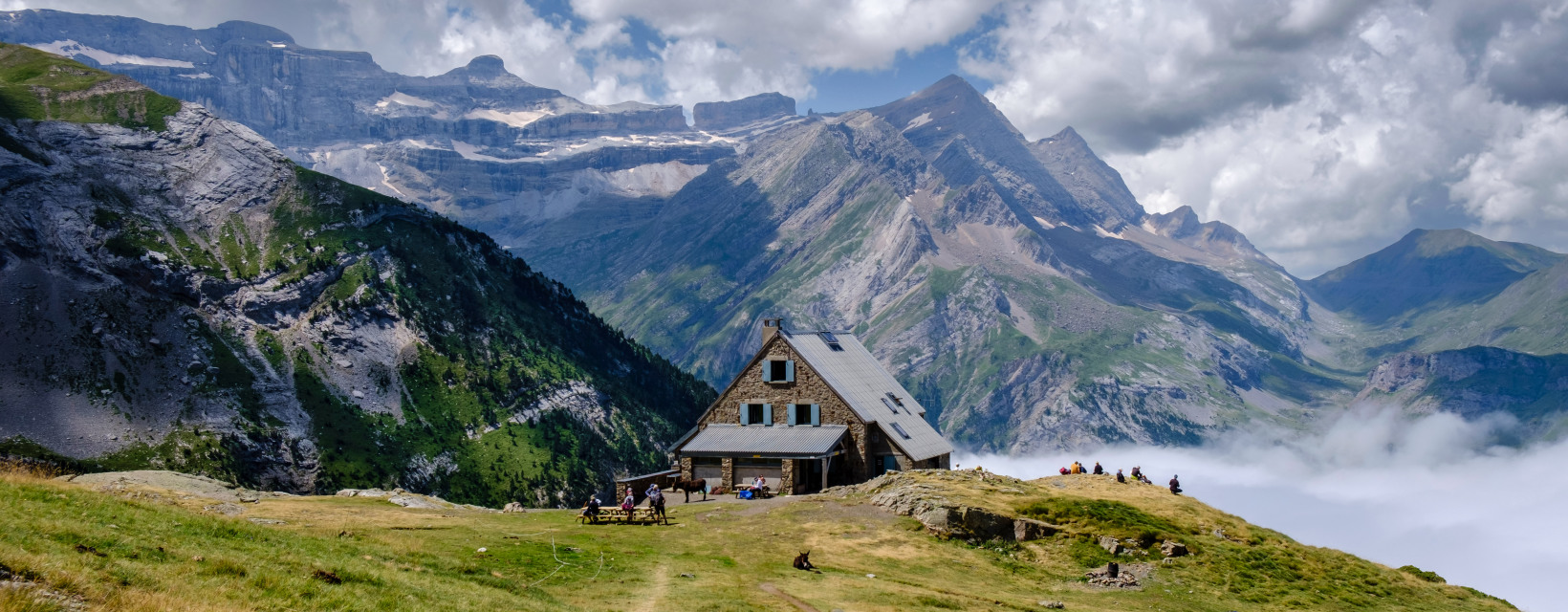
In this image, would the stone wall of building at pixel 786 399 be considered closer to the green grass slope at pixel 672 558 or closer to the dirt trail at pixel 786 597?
the green grass slope at pixel 672 558

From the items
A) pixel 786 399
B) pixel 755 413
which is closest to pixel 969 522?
pixel 786 399

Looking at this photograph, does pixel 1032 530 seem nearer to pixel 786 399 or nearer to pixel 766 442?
pixel 766 442

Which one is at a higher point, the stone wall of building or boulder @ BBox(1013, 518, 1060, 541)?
the stone wall of building

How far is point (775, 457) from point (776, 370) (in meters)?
11.0

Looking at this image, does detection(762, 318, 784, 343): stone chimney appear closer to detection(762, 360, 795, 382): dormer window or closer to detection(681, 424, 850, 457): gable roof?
detection(762, 360, 795, 382): dormer window

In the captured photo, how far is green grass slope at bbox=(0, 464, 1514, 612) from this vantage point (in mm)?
24922

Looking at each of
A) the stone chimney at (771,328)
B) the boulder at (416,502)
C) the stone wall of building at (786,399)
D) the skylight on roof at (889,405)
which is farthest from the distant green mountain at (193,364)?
the skylight on roof at (889,405)

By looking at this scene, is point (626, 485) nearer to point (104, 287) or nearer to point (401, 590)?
point (401, 590)

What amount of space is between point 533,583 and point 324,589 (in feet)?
35.0

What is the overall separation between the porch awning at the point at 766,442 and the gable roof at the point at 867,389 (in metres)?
4.13

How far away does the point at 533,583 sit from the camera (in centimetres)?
3559

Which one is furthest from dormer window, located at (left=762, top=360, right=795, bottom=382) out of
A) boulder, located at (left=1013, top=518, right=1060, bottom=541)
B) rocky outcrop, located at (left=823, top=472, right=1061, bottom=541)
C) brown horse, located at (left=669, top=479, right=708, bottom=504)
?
boulder, located at (left=1013, top=518, right=1060, bottom=541)

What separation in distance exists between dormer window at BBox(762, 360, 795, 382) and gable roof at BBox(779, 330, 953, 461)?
153 cm

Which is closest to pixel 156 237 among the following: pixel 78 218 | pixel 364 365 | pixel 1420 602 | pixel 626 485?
pixel 78 218
